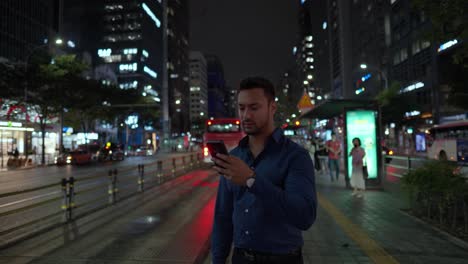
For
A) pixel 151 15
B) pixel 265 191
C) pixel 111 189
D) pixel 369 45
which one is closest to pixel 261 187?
pixel 265 191

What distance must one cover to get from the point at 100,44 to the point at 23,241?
11597 centimetres

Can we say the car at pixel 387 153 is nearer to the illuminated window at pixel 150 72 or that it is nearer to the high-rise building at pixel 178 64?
the illuminated window at pixel 150 72

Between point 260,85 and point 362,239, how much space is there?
5144mm

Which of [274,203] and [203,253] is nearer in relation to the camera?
[274,203]

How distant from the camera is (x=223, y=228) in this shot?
2447 millimetres

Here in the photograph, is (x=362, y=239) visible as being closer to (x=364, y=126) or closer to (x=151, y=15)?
(x=364, y=126)

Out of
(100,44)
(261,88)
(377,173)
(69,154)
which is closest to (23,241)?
(261,88)

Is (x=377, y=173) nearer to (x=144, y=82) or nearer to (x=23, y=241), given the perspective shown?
(x=23, y=241)

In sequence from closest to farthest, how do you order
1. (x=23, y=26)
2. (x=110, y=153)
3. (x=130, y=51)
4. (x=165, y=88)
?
(x=110, y=153) → (x=23, y=26) → (x=130, y=51) → (x=165, y=88)

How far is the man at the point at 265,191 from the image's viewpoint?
6.44ft

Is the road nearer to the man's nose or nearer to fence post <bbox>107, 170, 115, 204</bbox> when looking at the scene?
fence post <bbox>107, 170, 115, 204</bbox>

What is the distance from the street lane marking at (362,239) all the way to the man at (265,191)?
3736mm

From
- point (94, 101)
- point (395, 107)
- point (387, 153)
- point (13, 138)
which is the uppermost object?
point (94, 101)

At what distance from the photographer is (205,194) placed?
13156 millimetres
